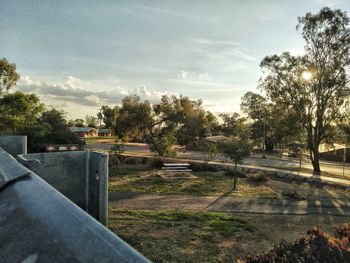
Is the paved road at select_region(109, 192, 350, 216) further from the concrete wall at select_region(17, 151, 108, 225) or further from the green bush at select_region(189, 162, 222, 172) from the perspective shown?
the green bush at select_region(189, 162, 222, 172)

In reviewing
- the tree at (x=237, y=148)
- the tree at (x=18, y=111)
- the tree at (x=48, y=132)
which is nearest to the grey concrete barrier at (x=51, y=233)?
the tree at (x=237, y=148)

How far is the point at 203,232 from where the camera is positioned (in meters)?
8.48

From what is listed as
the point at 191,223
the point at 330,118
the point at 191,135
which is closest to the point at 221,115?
the point at 191,135

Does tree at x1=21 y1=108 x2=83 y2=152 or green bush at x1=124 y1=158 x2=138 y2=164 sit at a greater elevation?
tree at x1=21 y1=108 x2=83 y2=152

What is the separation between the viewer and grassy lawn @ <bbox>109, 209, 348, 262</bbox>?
22.7ft

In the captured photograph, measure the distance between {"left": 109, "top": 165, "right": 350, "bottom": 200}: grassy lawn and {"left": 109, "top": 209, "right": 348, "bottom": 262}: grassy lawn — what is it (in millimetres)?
4182

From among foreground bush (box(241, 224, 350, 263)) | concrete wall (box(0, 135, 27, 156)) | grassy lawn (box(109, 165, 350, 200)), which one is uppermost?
concrete wall (box(0, 135, 27, 156))

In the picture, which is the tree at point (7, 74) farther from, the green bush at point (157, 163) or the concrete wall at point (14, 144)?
the concrete wall at point (14, 144)

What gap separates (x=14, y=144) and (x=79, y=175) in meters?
1.43

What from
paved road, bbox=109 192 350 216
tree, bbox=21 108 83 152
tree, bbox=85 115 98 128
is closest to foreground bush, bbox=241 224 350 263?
paved road, bbox=109 192 350 216

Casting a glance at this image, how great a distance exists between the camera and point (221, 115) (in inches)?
2778

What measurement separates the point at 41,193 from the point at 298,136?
34.9 m

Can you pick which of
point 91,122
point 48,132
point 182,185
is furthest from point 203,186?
point 91,122

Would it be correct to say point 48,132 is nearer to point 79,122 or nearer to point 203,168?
point 203,168
